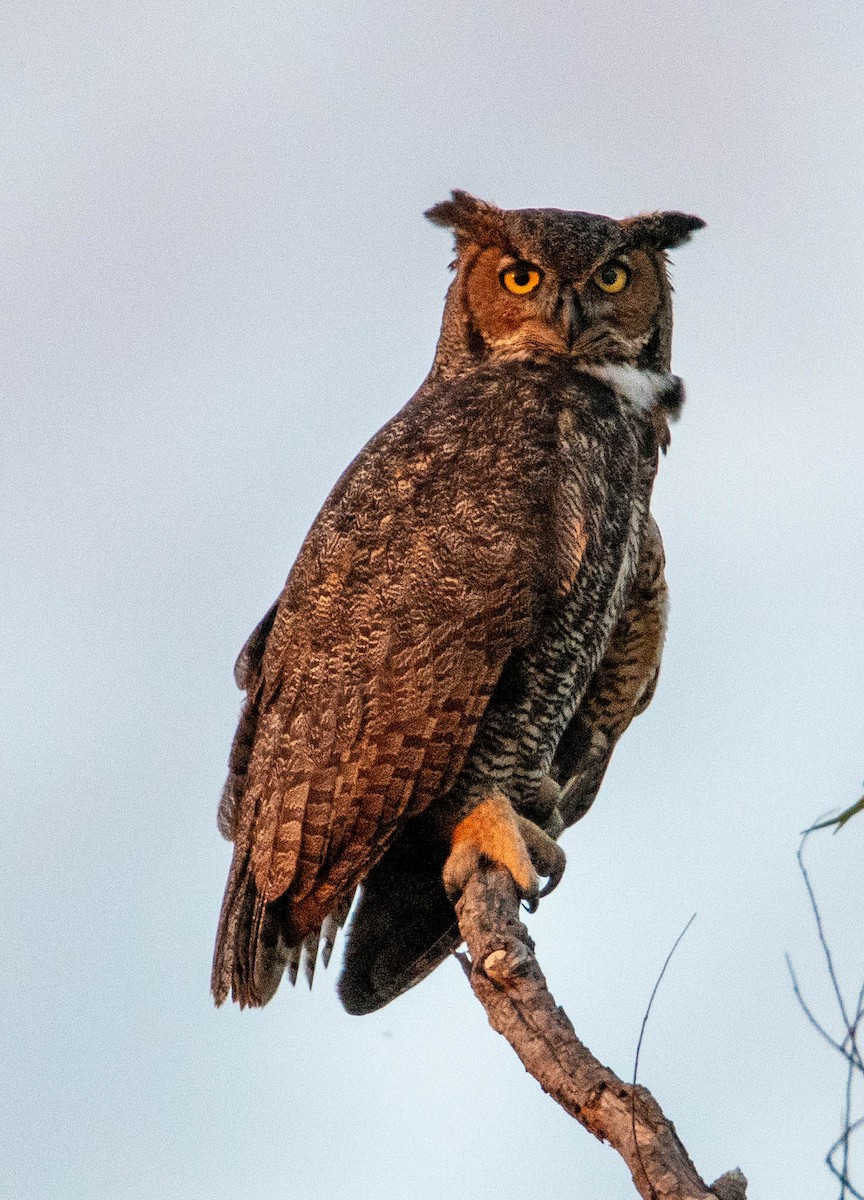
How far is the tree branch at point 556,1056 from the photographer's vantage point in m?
2.03

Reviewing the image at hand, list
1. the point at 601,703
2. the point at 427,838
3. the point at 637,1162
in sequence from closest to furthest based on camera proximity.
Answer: the point at 637,1162 < the point at 427,838 < the point at 601,703

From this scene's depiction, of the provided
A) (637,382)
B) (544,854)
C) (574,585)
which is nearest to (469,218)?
(637,382)

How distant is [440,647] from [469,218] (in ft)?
5.04

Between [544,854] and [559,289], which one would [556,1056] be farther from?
[559,289]

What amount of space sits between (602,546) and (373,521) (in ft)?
1.78

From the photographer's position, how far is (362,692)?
11.7ft

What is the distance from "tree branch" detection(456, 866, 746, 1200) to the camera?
2029 mm

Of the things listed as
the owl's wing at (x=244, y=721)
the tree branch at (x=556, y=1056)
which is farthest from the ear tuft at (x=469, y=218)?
the tree branch at (x=556, y=1056)

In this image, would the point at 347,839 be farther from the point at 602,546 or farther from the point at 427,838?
the point at 602,546

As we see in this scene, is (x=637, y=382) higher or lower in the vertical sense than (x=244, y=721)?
higher

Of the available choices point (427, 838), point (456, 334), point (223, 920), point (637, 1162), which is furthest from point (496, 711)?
point (637, 1162)

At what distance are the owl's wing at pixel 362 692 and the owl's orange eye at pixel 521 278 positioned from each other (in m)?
0.73

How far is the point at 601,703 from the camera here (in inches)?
169

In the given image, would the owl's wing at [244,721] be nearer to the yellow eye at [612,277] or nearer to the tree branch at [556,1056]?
the tree branch at [556,1056]
